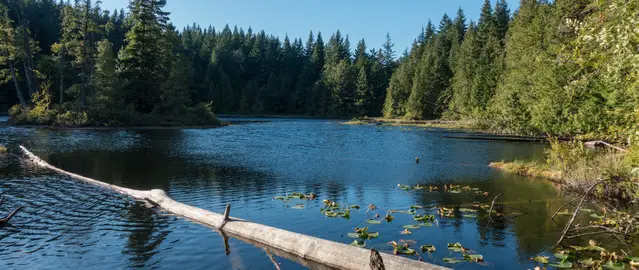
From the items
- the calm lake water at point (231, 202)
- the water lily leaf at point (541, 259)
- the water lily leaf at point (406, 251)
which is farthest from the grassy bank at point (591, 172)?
the water lily leaf at point (406, 251)

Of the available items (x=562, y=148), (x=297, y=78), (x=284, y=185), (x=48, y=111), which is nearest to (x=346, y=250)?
(x=284, y=185)

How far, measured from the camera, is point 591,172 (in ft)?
59.3

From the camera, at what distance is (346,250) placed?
9.38 meters

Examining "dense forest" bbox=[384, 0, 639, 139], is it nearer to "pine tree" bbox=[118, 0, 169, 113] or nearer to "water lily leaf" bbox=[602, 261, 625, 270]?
"water lily leaf" bbox=[602, 261, 625, 270]

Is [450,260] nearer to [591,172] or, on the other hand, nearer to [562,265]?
[562,265]

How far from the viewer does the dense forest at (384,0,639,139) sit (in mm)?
9328

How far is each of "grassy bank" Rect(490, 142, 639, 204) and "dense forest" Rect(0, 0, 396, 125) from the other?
2063 inches

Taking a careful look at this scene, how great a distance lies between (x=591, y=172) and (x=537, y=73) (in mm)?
31784

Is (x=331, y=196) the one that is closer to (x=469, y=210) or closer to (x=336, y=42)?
(x=469, y=210)

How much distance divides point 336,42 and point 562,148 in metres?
139

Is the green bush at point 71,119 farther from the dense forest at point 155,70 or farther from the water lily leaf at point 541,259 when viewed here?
the water lily leaf at point 541,259

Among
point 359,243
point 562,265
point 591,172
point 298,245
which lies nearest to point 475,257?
point 562,265

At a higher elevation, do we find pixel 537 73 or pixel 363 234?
pixel 537 73

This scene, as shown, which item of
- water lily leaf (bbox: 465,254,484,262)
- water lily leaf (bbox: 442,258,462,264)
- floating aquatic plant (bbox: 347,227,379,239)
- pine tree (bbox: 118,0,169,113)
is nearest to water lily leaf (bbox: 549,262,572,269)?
water lily leaf (bbox: 465,254,484,262)
